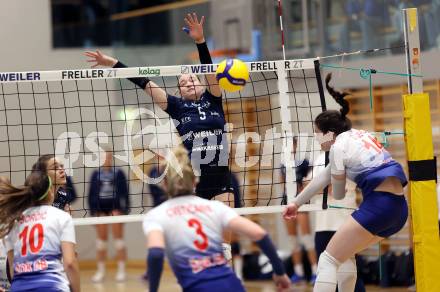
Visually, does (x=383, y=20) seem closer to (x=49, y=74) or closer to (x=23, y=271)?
(x=49, y=74)

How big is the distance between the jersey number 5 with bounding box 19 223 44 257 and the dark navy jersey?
230cm

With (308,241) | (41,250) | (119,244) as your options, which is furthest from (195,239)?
(119,244)

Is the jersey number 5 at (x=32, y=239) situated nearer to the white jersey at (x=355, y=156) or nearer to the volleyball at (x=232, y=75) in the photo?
the volleyball at (x=232, y=75)

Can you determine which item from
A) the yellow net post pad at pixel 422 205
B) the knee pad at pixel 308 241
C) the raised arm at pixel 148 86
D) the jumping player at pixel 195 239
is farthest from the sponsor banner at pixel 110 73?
the knee pad at pixel 308 241

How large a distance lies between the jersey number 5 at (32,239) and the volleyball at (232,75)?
7.03 feet

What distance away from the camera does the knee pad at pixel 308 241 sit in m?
13.2

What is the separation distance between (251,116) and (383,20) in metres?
3.42

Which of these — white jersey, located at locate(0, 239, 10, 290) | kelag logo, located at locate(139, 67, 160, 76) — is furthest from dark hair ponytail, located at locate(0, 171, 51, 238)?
kelag logo, located at locate(139, 67, 160, 76)

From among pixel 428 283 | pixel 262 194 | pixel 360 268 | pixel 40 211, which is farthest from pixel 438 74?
pixel 40 211

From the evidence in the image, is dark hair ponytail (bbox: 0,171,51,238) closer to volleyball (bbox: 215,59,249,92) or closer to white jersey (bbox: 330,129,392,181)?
volleyball (bbox: 215,59,249,92)

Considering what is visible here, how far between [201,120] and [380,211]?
1.72m

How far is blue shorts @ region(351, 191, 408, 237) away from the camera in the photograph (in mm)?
6965

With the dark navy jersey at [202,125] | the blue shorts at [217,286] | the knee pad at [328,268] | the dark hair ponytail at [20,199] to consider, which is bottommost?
the knee pad at [328,268]

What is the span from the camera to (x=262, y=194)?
47.9 ft
